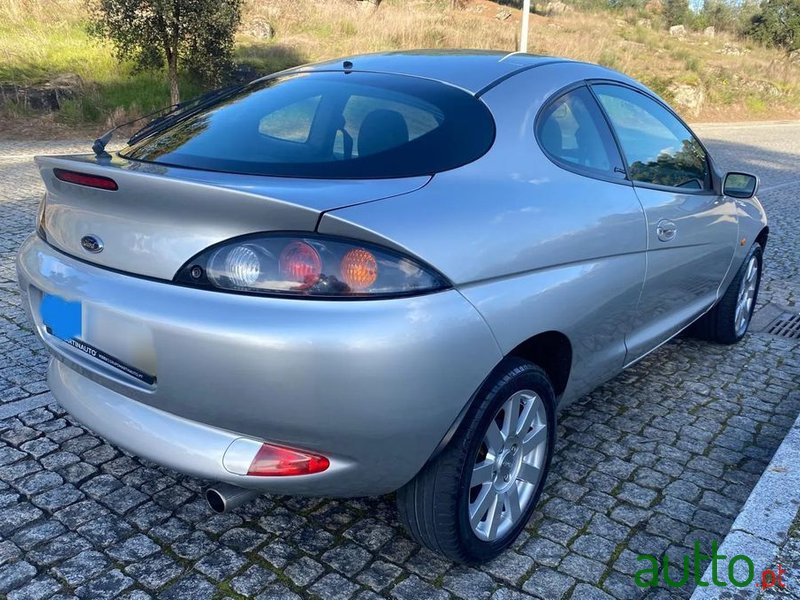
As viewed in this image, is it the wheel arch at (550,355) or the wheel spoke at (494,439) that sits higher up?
the wheel arch at (550,355)

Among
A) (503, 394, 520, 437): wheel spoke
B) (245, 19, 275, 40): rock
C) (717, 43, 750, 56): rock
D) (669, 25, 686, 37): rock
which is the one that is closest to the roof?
(503, 394, 520, 437): wheel spoke

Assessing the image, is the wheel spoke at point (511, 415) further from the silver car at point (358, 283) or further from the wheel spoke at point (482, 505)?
the wheel spoke at point (482, 505)

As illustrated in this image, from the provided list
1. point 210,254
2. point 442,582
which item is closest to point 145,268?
point 210,254

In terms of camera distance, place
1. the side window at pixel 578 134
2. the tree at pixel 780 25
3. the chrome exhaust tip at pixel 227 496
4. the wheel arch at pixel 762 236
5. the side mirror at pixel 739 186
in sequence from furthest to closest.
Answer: the tree at pixel 780 25
the wheel arch at pixel 762 236
the side mirror at pixel 739 186
the side window at pixel 578 134
the chrome exhaust tip at pixel 227 496

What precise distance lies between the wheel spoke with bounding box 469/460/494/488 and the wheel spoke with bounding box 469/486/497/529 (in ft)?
0.15

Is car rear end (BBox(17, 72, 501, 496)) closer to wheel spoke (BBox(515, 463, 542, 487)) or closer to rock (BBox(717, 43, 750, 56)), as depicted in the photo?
wheel spoke (BBox(515, 463, 542, 487))

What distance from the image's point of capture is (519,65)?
301 centimetres

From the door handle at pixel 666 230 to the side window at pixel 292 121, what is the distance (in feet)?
5.17

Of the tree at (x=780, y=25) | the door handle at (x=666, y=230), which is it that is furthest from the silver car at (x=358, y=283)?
the tree at (x=780, y=25)

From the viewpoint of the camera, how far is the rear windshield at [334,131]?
91.8 inches

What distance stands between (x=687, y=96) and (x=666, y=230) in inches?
918

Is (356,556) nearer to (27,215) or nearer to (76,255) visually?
(76,255)

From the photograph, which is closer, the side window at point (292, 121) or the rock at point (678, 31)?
the side window at point (292, 121)

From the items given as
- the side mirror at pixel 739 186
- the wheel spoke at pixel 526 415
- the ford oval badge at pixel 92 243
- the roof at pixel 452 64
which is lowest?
the wheel spoke at pixel 526 415
